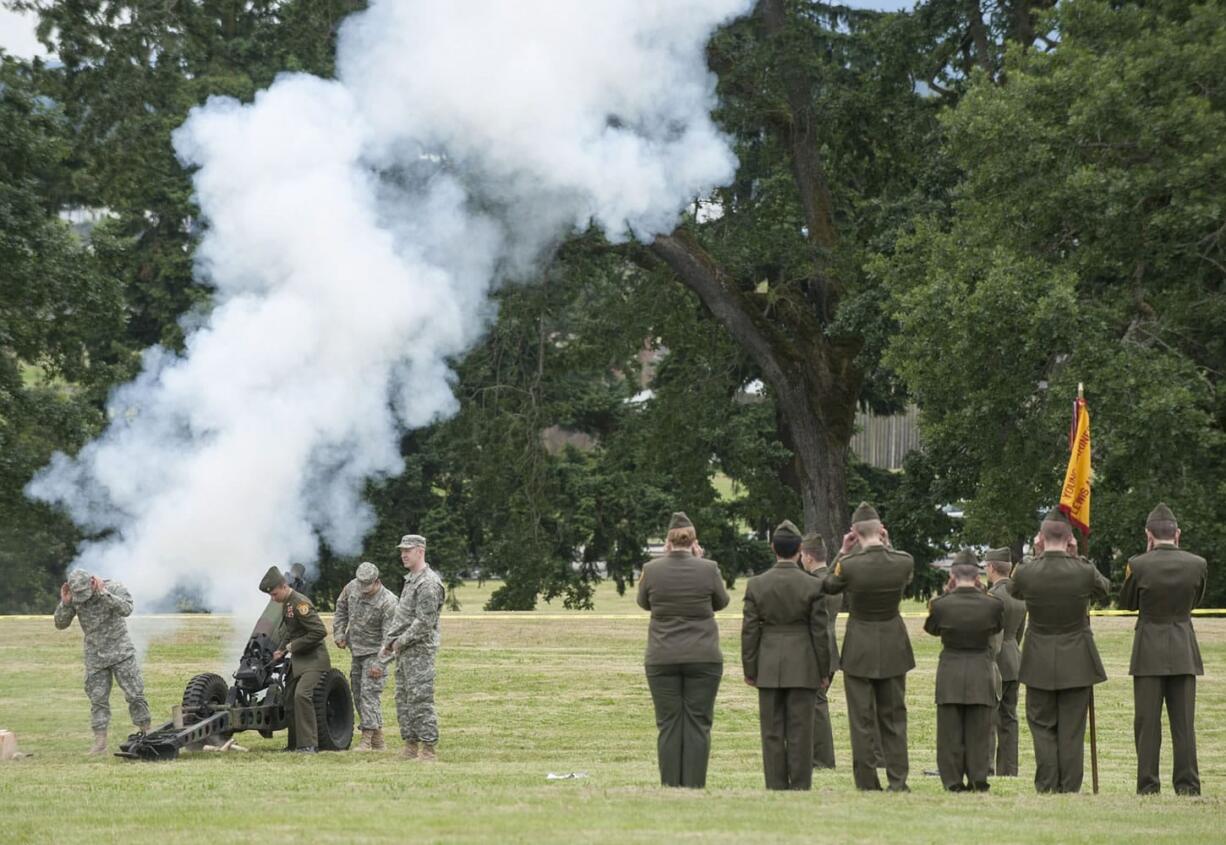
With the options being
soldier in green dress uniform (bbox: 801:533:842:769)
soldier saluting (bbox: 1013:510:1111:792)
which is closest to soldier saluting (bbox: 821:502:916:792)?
soldier saluting (bbox: 1013:510:1111:792)

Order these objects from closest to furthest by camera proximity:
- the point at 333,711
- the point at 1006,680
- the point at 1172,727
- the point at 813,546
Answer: the point at 1172,727, the point at 813,546, the point at 1006,680, the point at 333,711

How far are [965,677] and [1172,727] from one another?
1701 mm

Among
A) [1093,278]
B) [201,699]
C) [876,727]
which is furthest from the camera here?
[1093,278]

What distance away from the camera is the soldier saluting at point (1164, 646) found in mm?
12992

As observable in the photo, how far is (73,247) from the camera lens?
31.7 m

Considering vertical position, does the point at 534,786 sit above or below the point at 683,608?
below

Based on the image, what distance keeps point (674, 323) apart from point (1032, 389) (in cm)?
1067

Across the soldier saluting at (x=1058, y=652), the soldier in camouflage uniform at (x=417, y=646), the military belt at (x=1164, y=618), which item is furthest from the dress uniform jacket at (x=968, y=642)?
the soldier in camouflage uniform at (x=417, y=646)

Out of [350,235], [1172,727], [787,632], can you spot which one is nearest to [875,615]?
[787,632]

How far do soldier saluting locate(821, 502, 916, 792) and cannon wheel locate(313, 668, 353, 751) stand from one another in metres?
5.50

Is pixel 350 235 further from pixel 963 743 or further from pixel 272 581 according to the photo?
pixel 963 743

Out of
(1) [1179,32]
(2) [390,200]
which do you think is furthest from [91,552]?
(1) [1179,32]

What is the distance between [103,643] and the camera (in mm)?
16406

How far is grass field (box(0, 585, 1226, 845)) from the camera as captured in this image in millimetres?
10453
